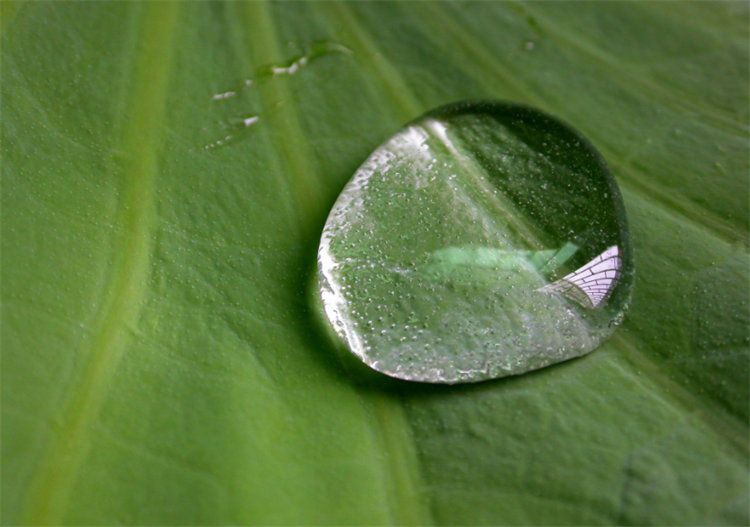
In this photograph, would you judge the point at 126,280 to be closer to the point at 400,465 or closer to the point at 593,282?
the point at 400,465

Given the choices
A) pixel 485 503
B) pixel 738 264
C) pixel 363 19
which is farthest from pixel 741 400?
pixel 363 19

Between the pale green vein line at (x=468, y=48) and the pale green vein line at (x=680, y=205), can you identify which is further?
A: the pale green vein line at (x=468, y=48)

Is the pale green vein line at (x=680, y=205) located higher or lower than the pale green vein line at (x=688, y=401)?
higher

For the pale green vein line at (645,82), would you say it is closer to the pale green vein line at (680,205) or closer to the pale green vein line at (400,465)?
the pale green vein line at (680,205)

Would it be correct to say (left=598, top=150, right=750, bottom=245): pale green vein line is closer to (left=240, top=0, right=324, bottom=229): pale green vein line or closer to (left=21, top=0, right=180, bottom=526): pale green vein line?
(left=240, top=0, right=324, bottom=229): pale green vein line

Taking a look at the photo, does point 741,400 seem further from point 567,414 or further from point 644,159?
point 644,159

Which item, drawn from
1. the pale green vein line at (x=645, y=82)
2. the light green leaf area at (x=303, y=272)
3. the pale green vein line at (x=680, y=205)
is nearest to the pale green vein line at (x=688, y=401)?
the light green leaf area at (x=303, y=272)
